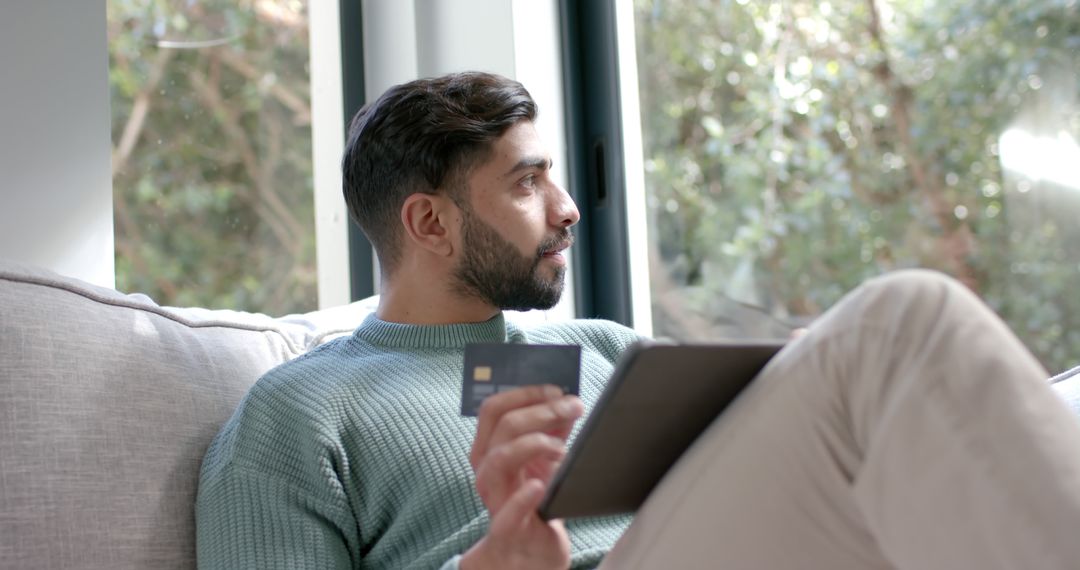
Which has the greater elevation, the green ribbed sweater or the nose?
the nose

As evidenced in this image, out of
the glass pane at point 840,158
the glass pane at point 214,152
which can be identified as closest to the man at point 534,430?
the glass pane at point 214,152

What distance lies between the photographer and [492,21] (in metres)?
2.44

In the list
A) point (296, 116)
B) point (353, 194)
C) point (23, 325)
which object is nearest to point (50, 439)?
point (23, 325)

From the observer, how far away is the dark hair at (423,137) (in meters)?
1.61

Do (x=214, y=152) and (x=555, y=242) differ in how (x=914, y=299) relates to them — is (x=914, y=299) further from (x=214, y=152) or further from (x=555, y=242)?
(x=214, y=152)

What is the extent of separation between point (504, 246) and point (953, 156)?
3.98 feet

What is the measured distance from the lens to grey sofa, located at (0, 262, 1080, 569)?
1.15 m

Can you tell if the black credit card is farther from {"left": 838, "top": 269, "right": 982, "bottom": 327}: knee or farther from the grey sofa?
the grey sofa

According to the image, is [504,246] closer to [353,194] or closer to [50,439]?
[353,194]

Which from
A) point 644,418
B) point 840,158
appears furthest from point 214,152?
point 644,418

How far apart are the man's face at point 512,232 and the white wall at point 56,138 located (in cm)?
58

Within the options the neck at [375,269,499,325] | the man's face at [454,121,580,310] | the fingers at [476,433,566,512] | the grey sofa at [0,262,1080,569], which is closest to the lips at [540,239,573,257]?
the man's face at [454,121,580,310]

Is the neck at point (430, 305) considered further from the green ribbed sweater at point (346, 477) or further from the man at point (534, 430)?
the green ribbed sweater at point (346, 477)

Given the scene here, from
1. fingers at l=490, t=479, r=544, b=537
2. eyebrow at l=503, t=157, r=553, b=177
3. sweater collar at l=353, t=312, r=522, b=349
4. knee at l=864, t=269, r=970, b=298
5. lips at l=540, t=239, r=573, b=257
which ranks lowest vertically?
fingers at l=490, t=479, r=544, b=537
